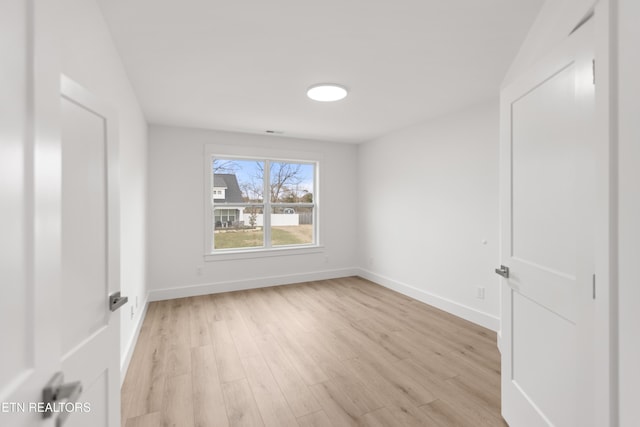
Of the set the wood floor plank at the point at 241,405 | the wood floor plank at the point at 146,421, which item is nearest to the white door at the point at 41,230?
the wood floor plank at the point at 146,421

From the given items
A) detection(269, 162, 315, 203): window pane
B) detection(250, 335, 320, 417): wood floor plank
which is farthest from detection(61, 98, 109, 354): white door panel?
detection(269, 162, 315, 203): window pane

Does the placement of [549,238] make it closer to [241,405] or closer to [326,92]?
[241,405]

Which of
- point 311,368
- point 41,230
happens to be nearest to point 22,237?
point 41,230

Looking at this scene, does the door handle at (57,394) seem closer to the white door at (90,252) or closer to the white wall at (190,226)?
the white door at (90,252)

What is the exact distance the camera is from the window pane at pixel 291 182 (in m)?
4.98

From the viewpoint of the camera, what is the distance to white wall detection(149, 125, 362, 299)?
407 centimetres

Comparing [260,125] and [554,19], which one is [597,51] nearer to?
[554,19]

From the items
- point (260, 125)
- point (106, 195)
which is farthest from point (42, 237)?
point (260, 125)

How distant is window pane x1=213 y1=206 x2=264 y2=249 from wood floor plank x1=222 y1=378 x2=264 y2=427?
2746mm

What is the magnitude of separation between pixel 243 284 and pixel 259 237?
0.81m

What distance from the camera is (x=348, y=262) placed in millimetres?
5445

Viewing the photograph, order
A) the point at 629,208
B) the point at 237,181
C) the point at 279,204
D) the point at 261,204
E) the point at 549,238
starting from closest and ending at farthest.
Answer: the point at 629,208
the point at 549,238
the point at 237,181
the point at 261,204
the point at 279,204

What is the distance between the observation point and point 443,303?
367 cm

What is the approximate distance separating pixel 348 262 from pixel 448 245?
7.14 feet
